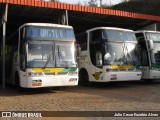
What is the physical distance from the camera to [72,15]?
69.4 feet

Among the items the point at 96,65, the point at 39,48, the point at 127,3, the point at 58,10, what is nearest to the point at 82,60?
the point at 96,65

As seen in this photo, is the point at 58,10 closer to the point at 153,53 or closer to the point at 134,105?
the point at 153,53

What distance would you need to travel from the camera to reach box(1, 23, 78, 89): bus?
1382 centimetres

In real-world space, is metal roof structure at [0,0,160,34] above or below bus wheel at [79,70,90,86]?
above

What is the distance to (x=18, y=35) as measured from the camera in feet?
51.8

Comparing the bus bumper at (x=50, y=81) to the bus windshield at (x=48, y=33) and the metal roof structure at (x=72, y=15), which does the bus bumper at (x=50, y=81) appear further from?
the metal roof structure at (x=72, y=15)

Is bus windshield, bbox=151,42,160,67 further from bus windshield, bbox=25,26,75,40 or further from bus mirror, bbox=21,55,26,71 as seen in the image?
bus mirror, bbox=21,55,26,71

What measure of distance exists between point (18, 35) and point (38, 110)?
21.8ft

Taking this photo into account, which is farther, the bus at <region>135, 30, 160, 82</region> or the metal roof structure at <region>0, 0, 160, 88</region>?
the metal roof structure at <region>0, 0, 160, 88</region>

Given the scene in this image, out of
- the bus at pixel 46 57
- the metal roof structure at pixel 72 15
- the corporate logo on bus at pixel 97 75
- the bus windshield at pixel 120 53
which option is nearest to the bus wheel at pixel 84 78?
the corporate logo on bus at pixel 97 75

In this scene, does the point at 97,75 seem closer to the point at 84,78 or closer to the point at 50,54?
the point at 84,78

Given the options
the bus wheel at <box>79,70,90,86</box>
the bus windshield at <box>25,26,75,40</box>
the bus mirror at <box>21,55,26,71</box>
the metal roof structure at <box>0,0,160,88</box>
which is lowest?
the bus wheel at <box>79,70,90,86</box>

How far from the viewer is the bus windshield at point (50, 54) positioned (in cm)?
1391

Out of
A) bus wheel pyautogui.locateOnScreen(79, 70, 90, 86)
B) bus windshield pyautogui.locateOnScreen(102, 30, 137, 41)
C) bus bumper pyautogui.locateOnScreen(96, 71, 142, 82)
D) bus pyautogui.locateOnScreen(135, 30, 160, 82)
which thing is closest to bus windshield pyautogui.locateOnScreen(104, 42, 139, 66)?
bus windshield pyautogui.locateOnScreen(102, 30, 137, 41)
